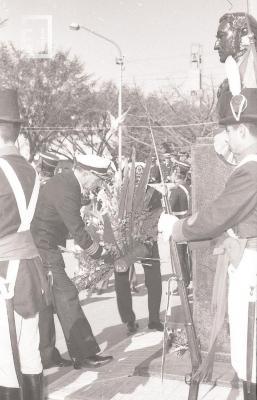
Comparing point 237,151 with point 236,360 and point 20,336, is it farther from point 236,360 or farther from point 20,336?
point 20,336

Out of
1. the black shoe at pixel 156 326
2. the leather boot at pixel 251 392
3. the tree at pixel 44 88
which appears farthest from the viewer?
the tree at pixel 44 88

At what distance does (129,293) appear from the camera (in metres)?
6.66

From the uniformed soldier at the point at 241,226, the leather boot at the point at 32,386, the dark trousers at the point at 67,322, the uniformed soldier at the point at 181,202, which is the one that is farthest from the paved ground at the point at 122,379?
the uniformed soldier at the point at 181,202

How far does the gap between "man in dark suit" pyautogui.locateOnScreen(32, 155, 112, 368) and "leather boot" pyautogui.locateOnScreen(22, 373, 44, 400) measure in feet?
5.24

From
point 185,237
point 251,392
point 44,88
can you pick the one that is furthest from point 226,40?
point 44,88

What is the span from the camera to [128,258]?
485cm

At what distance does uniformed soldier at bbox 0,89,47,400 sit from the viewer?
132 inches

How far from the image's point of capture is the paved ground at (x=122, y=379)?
4430 mm

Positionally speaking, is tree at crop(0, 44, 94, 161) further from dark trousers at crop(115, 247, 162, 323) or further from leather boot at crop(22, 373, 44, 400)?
leather boot at crop(22, 373, 44, 400)

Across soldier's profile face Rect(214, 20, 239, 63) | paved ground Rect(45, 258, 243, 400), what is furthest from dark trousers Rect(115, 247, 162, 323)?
soldier's profile face Rect(214, 20, 239, 63)

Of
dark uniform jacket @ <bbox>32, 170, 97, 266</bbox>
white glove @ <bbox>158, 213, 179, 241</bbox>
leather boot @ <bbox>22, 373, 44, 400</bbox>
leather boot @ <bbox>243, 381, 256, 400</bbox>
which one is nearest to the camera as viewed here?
leather boot @ <bbox>243, 381, 256, 400</bbox>

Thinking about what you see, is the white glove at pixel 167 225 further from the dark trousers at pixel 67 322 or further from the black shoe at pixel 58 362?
the black shoe at pixel 58 362

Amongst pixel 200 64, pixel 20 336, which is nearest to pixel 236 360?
pixel 20 336

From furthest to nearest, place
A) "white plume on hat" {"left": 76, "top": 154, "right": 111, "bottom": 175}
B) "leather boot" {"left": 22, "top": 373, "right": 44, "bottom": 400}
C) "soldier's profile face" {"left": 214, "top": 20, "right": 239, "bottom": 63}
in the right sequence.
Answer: "white plume on hat" {"left": 76, "top": 154, "right": 111, "bottom": 175}
"soldier's profile face" {"left": 214, "top": 20, "right": 239, "bottom": 63}
"leather boot" {"left": 22, "top": 373, "right": 44, "bottom": 400}
